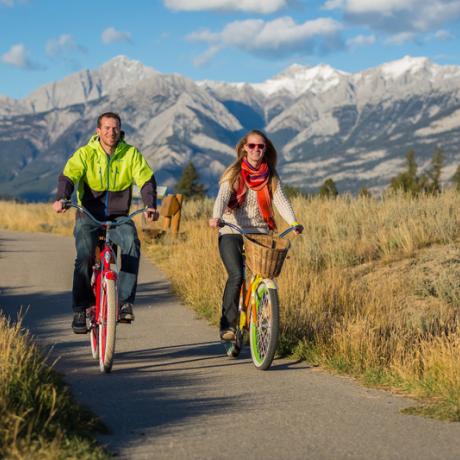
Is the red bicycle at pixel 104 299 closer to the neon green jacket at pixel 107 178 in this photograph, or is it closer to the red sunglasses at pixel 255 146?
the neon green jacket at pixel 107 178

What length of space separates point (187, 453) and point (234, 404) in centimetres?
129

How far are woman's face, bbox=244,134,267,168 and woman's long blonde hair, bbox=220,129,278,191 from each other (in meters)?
0.05

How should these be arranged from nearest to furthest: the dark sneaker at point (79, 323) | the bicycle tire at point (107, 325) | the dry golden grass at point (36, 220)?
the bicycle tire at point (107, 325), the dark sneaker at point (79, 323), the dry golden grass at point (36, 220)

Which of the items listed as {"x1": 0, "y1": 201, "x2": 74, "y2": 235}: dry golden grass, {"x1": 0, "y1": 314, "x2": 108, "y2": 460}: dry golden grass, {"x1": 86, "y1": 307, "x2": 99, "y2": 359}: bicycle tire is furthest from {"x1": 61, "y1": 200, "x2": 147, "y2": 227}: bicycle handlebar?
{"x1": 0, "y1": 201, "x2": 74, "y2": 235}: dry golden grass

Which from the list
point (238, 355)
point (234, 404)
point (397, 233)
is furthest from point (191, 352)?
point (397, 233)

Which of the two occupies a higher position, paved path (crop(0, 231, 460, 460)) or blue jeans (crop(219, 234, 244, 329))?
blue jeans (crop(219, 234, 244, 329))

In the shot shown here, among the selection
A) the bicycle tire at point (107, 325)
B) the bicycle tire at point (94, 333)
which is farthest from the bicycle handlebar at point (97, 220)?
the bicycle tire at point (94, 333)

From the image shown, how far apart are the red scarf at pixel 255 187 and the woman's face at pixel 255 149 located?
59 millimetres

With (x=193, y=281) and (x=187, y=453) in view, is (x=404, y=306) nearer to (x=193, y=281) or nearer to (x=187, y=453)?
(x=193, y=281)

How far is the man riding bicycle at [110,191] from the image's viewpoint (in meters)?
7.14

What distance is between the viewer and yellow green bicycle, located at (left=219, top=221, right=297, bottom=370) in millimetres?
6949

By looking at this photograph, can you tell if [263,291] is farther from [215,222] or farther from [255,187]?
[255,187]

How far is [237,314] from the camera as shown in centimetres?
767

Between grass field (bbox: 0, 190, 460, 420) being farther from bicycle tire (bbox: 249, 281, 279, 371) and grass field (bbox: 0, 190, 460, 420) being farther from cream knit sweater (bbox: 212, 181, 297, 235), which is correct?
cream knit sweater (bbox: 212, 181, 297, 235)
